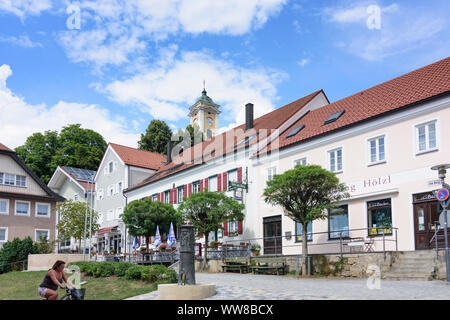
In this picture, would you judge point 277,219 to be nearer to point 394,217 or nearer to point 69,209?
point 394,217

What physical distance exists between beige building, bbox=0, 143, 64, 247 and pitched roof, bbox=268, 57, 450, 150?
890 inches

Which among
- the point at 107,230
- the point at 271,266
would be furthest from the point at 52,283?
the point at 107,230

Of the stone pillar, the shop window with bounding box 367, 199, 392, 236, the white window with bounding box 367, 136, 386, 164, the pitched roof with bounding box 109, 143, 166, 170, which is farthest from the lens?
the pitched roof with bounding box 109, 143, 166, 170

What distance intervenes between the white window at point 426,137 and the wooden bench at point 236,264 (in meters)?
9.30

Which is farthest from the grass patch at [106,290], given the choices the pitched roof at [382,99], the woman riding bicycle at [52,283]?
the pitched roof at [382,99]

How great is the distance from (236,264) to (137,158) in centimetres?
2709

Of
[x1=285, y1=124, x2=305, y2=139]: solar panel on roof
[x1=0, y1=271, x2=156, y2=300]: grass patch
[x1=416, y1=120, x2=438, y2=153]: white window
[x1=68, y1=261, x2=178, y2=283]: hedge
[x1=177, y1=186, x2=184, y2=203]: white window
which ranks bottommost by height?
[x1=0, y1=271, x2=156, y2=300]: grass patch

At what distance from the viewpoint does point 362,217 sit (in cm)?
2261

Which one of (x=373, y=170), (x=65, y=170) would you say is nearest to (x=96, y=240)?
(x=65, y=170)

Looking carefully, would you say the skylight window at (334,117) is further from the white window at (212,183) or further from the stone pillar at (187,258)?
the stone pillar at (187,258)

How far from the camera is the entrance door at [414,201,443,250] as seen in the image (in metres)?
19.6

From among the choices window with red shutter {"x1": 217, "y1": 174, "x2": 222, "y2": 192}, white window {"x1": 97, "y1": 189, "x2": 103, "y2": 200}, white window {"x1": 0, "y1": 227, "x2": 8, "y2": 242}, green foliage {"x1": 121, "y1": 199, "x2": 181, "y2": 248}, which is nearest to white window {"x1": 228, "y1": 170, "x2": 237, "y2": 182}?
window with red shutter {"x1": 217, "y1": 174, "x2": 222, "y2": 192}

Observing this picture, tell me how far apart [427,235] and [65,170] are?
42.4 m

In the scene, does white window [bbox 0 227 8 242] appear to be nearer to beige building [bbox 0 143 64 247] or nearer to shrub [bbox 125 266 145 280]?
beige building [bbox 0 143 64 247]
